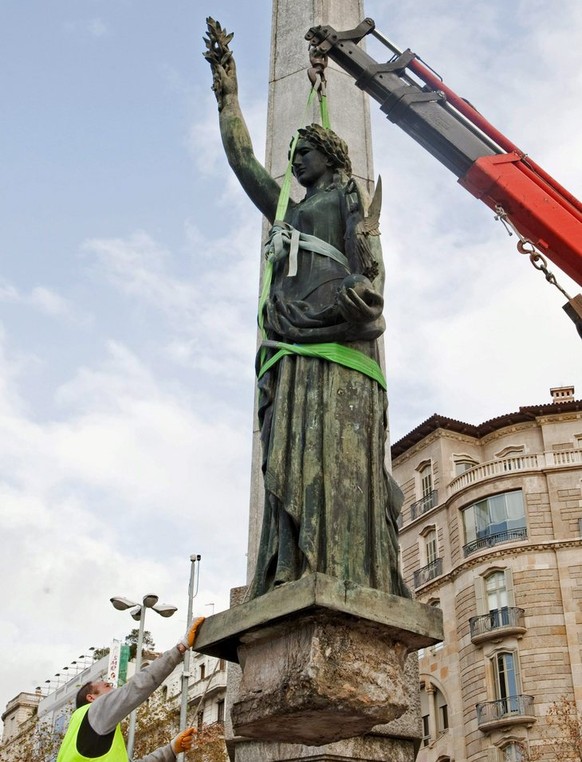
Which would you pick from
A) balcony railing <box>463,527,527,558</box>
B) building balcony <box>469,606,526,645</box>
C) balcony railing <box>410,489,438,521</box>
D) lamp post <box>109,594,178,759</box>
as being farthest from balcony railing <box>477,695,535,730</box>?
lamp post <box>109,594,178,759</box>

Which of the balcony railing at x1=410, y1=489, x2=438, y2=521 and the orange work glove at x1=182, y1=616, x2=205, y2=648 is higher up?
the balcony railing at x1=410, y1=489, x2=438, y2=521

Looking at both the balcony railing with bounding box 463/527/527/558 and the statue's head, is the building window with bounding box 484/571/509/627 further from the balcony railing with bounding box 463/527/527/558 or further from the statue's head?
the statue's head

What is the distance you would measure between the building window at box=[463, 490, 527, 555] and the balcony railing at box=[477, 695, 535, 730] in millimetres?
6163

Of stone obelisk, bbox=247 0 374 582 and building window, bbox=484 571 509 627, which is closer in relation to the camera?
stone obelisk, bbox=247 0 374 582

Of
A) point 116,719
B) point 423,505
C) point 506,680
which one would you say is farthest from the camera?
point 423,505

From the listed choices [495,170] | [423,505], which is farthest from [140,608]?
[423,505]

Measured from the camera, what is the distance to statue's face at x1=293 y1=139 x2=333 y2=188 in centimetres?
568

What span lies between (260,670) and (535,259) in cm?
708

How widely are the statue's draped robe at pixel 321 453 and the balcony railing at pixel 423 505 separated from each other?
39.8 m

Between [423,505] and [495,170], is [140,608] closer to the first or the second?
[495,170]

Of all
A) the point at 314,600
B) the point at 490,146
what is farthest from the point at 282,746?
the point at 490,146

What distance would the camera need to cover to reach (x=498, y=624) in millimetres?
38188

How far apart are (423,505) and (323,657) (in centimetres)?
4153

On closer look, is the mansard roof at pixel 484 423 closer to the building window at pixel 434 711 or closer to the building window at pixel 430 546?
the building window at pixel 430 546
